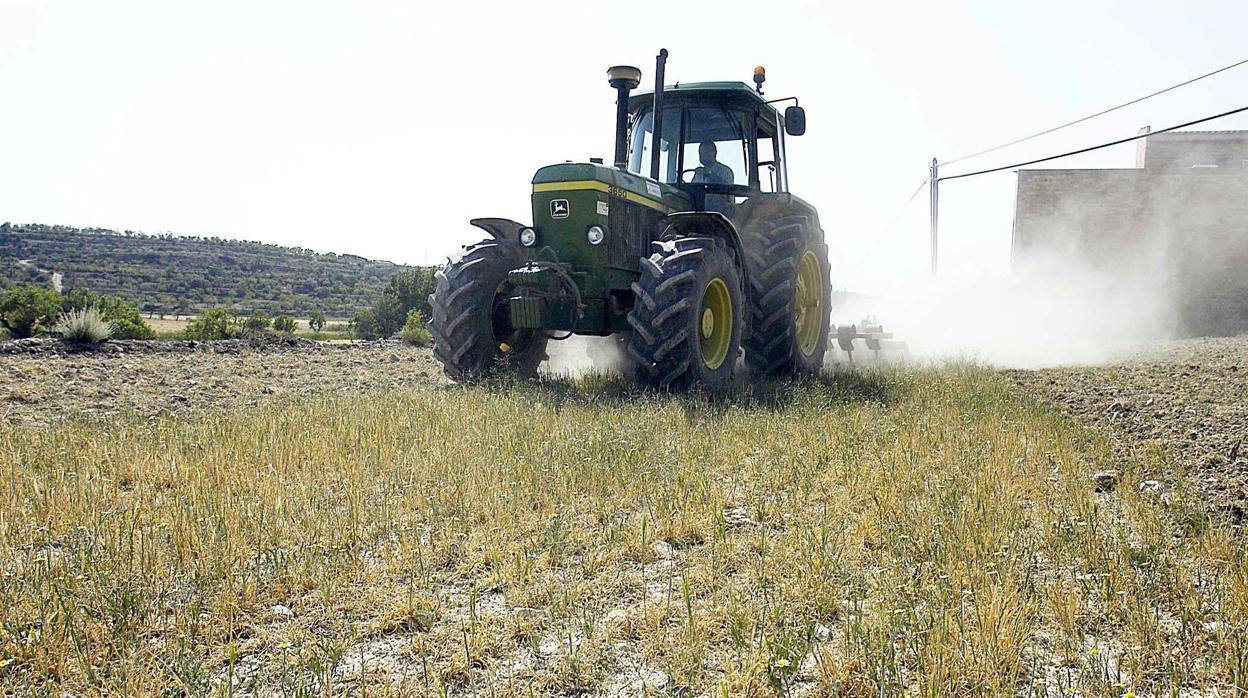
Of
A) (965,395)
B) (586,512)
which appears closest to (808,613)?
(586,512)

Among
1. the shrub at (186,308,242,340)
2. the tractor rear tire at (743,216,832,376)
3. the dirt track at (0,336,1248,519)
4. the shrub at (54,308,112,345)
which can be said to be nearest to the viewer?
the dirt track at (0,336,1248,519)

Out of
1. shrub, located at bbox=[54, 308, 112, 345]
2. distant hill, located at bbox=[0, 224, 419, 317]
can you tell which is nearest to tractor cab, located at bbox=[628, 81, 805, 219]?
shrub, located at bbox=[54, 308, 112, 345]

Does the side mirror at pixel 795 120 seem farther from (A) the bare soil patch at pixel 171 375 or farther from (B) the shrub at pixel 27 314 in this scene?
(B) the shrub at pixel 27 314

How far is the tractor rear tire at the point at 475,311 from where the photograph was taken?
7711 mm

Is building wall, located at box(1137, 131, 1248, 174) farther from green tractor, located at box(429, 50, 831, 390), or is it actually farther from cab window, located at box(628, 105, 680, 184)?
cab window, located at box(628, 105, 680, 184)

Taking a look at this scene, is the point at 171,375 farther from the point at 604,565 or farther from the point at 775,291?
the point at 604,565

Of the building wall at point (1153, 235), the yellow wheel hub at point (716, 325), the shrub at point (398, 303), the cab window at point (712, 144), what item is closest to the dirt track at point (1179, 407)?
the yellow wheel hub at point (716, 325)

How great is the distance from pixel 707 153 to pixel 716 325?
2.08 metres

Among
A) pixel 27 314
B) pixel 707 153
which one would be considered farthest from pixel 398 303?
pixel 707 153

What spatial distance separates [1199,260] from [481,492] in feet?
72.5

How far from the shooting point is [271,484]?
13.6 ft

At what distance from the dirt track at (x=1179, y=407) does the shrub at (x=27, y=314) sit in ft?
59.7

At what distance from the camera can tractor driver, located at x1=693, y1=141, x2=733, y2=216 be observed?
339 inches

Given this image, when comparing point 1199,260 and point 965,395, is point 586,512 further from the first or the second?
point 1199,260
